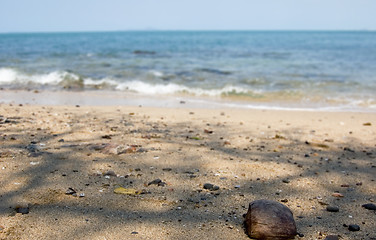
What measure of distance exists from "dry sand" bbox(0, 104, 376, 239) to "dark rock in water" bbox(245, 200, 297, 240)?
0.09m

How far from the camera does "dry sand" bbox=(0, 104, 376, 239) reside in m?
2.07

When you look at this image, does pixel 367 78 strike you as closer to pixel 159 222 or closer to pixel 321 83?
pixel 321 83

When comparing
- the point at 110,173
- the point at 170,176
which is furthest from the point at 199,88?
the point at 110,173

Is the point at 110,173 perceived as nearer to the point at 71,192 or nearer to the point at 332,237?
the point at 71,192

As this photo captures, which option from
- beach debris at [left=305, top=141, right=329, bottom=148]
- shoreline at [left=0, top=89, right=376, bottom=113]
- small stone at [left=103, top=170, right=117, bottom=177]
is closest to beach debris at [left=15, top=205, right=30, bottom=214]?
small stone at [left=103, top=170, right=117, bottom=177]

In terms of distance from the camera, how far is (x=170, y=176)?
286cm

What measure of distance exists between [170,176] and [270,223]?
1118 millimetres

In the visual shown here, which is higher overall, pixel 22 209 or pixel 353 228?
pixel 22 209

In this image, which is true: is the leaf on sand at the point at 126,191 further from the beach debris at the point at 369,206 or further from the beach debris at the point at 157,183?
the beach debris at the point at 369,206

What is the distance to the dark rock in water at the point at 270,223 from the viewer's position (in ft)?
6.31

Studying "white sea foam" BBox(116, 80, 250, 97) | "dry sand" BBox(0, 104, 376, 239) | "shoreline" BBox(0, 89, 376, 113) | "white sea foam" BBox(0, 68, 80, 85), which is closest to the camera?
"dry sand" BBox(0, 104, 376, 239)

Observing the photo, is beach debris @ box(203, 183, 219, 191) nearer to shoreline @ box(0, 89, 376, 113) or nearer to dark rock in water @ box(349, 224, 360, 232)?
dark rock in water @ box(349, 224, 360, 232)

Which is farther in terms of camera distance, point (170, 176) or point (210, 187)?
point (170, 176)

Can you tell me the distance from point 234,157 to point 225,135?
103 cm
